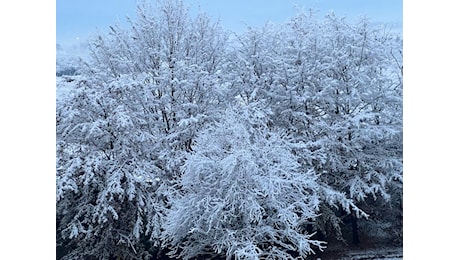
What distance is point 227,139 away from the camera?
209 inches

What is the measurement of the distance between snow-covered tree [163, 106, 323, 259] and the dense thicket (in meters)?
0.02

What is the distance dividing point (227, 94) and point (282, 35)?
40.4 inches

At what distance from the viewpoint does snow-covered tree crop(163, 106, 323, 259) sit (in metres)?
5.06

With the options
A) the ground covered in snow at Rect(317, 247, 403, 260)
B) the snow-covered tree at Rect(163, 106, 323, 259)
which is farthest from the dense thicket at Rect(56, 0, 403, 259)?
the ground covered in snow at Rect(317, 247, 403, 260)

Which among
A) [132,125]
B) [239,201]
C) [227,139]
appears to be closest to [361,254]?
[239,201]

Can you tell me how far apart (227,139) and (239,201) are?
67 centimetres

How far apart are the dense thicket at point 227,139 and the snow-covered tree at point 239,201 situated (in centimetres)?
2

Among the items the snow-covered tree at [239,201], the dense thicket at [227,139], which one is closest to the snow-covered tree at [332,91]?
the dense thicket at [227,139]

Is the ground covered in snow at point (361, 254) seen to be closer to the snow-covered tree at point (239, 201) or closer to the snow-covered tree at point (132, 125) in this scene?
the snow-covered tree at point (239, 201)

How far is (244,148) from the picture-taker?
5.21m

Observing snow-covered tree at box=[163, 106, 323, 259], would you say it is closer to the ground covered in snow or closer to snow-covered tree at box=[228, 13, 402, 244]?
the ground covered in snow

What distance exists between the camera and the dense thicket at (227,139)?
17.1 ft

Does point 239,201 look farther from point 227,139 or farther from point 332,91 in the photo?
point 332,91
